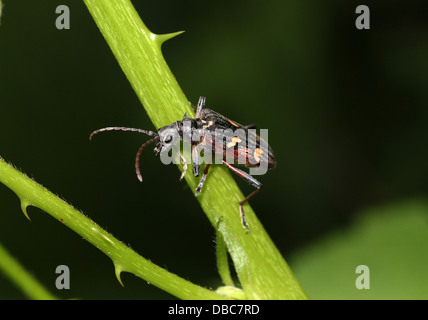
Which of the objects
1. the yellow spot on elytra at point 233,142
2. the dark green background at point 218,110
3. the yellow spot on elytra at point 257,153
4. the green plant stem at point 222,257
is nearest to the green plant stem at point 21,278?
the green plant stem at point 222,257

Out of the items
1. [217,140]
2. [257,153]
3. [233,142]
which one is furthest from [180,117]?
[257,153]

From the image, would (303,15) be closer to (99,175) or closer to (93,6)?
(99,175)

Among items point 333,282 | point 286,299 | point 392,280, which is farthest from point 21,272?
point 392,280

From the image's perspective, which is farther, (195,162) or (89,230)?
(195,162)

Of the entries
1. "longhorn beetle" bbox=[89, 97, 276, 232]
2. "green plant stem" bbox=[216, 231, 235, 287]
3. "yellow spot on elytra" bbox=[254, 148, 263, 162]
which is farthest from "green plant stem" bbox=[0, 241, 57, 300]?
"yellow spot on elytra" bbox=[254, 148, 263, 162]

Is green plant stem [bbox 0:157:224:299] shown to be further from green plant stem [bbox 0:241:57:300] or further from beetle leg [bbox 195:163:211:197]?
green plant stem [bbox 0:241:57:300]

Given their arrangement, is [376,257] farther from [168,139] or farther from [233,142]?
[168,139]

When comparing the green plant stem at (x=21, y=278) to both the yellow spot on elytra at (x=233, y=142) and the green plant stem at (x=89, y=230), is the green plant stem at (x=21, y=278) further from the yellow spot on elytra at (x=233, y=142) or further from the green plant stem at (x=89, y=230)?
the yellow spot on elytra at (x=233, y=142)
